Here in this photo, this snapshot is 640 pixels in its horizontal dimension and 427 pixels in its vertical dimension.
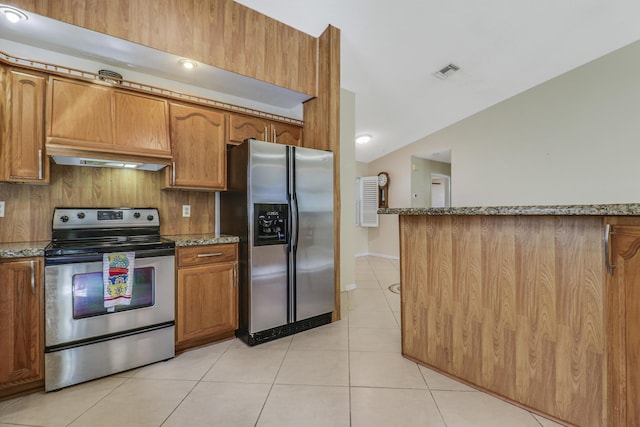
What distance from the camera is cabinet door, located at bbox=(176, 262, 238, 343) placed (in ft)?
7.22

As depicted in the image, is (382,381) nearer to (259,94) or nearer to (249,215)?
(249,215)

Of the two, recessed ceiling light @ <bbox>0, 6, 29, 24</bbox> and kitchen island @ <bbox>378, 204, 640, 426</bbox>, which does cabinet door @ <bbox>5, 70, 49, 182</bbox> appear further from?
kitchen island @ <bbox>378, 204, 640, 426</bbox>

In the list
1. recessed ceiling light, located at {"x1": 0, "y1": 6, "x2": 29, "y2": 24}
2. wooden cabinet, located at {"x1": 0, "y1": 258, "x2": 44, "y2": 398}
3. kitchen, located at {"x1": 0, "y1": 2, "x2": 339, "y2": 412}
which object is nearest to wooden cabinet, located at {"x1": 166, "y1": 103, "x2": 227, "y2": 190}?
kitchen, located at {"x1": 0, "y1": 2, "x2": 339, "y2": 412}

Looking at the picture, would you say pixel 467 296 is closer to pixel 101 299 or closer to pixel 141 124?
pixel 101 299

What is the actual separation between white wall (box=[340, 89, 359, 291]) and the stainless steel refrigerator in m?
1.13

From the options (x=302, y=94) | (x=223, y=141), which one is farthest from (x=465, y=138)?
(x=223, y=141)

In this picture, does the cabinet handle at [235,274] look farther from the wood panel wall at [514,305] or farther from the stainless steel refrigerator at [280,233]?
the wood panel wall at [514,305]

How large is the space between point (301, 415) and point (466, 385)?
3.40ft

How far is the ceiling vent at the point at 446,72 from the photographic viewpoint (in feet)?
11.4

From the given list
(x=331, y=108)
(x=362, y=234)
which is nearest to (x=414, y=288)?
(x=331, y=108)

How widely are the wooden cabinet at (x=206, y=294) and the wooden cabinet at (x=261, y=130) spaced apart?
1.11m

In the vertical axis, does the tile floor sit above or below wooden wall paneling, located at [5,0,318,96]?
below

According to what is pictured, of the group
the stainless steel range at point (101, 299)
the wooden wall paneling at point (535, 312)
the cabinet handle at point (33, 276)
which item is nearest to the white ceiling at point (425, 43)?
the stainless steel range at point (101, 299)

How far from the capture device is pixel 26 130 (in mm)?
1860
